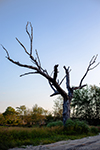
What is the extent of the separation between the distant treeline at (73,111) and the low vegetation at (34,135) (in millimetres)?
14306

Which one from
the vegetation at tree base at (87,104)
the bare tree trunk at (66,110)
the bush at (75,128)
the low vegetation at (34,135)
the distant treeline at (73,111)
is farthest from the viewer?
the vegetation at tree base at (87,104)

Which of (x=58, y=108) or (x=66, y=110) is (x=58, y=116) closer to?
(x=58, y=108)

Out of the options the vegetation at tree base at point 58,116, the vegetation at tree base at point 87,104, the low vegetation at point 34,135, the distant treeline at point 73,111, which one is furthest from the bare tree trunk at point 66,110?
the vegetation at tree base at point 87,104

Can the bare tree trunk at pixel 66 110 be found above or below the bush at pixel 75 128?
above

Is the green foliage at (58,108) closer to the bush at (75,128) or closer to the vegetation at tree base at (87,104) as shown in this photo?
the vegetation at tree base at (87,104)

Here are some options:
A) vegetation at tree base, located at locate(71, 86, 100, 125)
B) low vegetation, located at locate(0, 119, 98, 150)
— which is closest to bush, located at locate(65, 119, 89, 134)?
low vegetation, located at locate(0, 119, 98, 150)

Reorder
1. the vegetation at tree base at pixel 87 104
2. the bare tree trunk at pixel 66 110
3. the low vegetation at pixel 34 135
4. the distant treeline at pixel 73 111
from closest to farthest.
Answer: the low vegetation at pixel 34 135 < the bare tree trunk at pixel 66 110 < the distant treeline at pixel 73 111 < the vegetation at tree base at pixel 87 104

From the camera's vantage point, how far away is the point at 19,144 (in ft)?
15.7

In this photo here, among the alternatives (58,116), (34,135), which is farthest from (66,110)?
(58,116)

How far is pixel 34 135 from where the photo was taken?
260 inches

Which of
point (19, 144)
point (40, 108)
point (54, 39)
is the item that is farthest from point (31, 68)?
point (40, 108)

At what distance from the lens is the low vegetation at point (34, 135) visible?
16.4 ft

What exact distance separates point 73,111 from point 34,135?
994 inches

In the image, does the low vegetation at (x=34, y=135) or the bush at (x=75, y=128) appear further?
the bush at (x=75, y=128)
